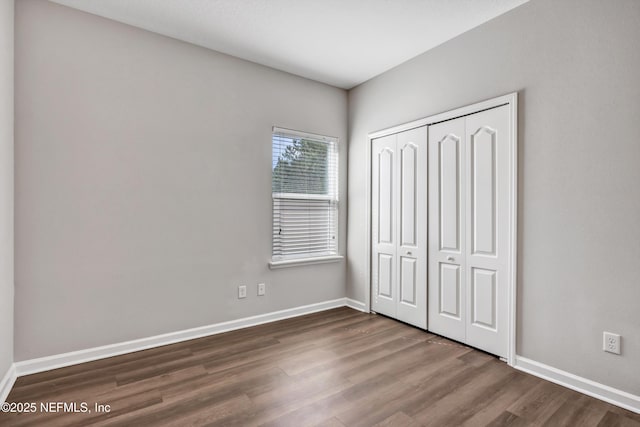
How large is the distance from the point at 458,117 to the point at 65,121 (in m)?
3.31

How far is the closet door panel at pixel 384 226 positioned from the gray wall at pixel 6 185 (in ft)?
10.7

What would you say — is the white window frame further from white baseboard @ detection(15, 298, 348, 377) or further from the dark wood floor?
the dark wood floor

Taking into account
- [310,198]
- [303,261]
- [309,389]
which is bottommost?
[309,389]

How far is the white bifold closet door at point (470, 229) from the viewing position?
8.73 ft

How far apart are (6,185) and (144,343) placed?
160 centimetres

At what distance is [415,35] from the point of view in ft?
9.78

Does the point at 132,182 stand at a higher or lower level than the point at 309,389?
higher

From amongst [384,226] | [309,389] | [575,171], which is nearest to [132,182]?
[309,389]

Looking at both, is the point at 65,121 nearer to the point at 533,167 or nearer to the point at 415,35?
the point at 415,35

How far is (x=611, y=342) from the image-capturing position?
6.84ft

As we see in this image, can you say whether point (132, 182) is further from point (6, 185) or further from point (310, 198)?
point (310, 198)

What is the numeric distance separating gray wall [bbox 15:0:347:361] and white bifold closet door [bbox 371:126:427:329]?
3.71 feet

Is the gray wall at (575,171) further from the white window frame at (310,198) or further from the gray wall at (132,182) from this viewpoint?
the gray wall at (132,182)

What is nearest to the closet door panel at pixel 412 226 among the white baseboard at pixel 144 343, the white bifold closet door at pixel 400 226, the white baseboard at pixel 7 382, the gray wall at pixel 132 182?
the white bifold closet door at pixel 400 226
